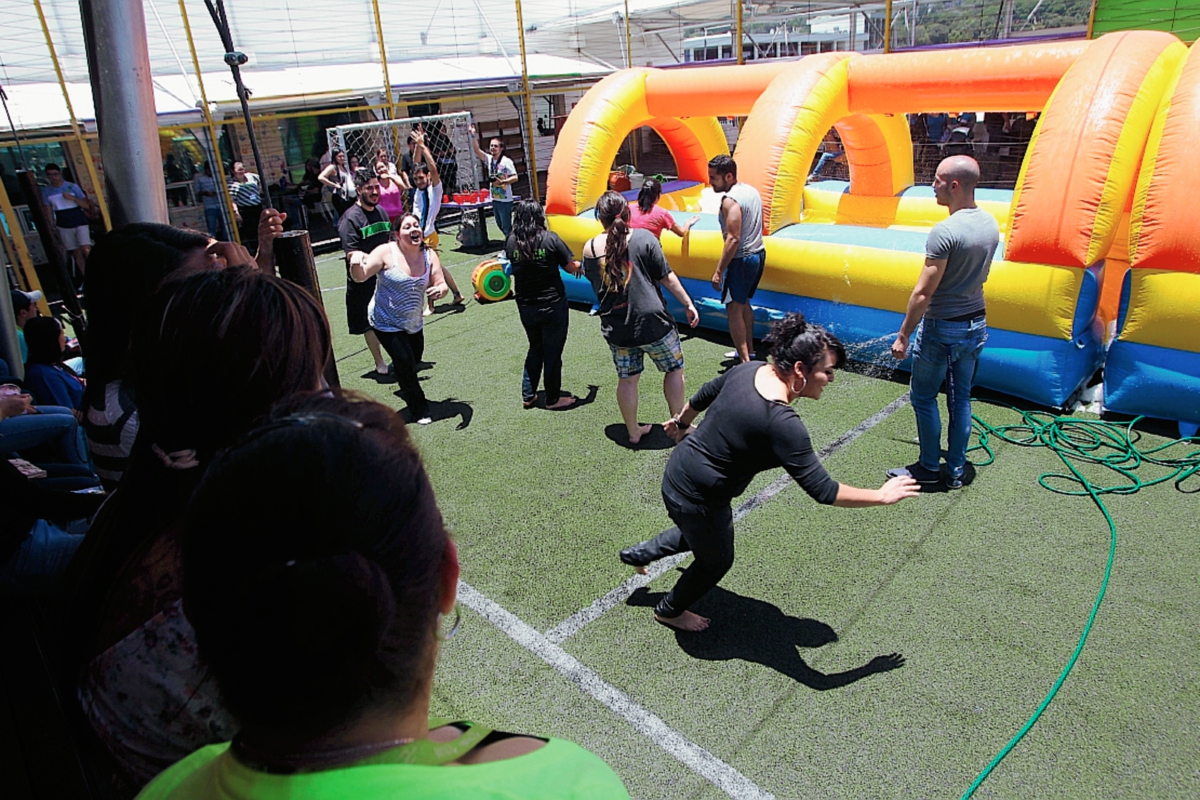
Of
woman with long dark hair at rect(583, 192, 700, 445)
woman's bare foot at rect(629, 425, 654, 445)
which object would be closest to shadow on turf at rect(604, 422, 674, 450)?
woman's bare foot at rect(629, 425, 654, 445)

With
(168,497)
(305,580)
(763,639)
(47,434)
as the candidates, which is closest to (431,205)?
(47,434)

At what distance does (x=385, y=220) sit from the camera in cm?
750

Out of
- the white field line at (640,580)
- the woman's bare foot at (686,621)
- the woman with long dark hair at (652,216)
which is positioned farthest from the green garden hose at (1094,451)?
the woman with long dark hair at (652,216)

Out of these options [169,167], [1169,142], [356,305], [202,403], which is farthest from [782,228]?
[169,167]

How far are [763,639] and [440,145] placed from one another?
42.5ft

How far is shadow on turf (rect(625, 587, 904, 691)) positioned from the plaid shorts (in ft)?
6.23

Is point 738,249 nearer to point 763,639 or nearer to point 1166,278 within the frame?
point 1166,278

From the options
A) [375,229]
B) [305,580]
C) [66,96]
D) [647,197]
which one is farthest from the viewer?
[66,96]

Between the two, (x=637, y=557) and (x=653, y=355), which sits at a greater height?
(x=653, y=355)

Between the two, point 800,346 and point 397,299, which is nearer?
point 800,346

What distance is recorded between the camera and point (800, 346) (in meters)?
3.09

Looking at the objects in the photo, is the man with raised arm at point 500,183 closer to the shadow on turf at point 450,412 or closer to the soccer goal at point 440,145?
the soccer goal at point 440,145

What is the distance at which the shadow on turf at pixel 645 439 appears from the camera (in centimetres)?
549

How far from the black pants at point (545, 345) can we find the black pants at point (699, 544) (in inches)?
108
